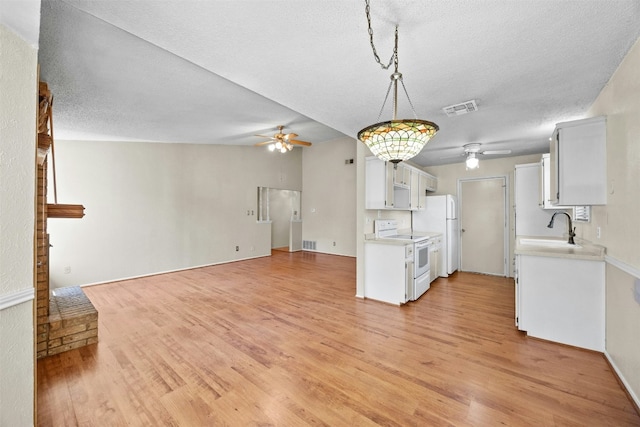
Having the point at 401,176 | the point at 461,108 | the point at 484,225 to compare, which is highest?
the point at 461,108

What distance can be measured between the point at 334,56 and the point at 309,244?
22.9 ft

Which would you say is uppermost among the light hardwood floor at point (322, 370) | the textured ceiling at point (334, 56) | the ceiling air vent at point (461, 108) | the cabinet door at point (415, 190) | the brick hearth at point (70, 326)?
the textured ceiling at point (334, 56)

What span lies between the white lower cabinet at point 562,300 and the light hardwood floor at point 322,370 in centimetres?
14

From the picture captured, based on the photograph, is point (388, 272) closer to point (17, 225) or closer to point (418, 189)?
point (418, 189)

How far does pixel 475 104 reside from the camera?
8.73 ft

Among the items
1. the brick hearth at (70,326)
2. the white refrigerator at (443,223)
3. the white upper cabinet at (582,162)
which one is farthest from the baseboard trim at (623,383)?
the brick hearth at (70,326)

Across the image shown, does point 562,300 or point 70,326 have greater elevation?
point 562,300

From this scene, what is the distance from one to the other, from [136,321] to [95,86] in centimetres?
259

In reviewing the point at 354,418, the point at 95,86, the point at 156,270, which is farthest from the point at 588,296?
the point at 156,270

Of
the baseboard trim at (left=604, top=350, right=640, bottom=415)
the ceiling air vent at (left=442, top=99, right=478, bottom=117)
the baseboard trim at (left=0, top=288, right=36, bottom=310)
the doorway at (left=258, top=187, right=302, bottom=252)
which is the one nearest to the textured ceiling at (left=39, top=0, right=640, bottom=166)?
the ceiling air vent at (left=442, top=99, right=478, bottom=117)

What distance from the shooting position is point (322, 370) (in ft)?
7.09

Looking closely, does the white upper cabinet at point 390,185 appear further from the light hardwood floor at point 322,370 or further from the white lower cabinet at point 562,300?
the white lower cabinet at point 562,300

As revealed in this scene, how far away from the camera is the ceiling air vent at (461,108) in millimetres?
2654

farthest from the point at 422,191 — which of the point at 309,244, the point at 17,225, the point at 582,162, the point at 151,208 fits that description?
the point at 151,208
